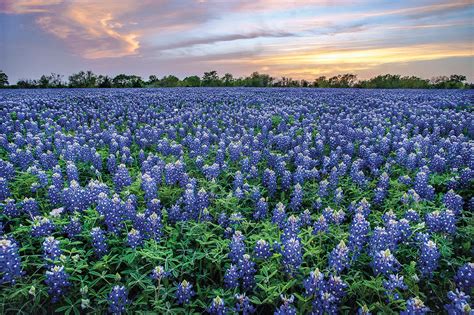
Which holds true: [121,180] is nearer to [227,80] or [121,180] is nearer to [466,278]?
[466,278]

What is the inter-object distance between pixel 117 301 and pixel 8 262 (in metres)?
0.98

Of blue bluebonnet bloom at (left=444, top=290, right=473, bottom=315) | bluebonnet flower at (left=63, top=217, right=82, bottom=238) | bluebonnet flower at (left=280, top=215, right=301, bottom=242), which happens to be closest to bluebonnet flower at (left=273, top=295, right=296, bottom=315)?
bluebonnet flower at (left=280, top=215, right=301, bottom=242)

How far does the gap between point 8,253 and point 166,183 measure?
264 cm

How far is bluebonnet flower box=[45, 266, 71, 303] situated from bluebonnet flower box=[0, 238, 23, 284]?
29cm

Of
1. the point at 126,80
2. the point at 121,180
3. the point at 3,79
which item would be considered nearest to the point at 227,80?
the point at 126,80

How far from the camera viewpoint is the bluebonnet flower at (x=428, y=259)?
3314 mm

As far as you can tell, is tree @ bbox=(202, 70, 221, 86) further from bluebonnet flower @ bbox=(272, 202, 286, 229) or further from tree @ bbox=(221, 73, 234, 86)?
bluebonnet flower @ bbox=(272, 202, 286, 229)

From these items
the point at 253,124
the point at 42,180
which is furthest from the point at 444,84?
the point at 42,180

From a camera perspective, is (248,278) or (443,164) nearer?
(248,278)

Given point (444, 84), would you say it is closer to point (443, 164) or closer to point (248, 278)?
point (443, 164)

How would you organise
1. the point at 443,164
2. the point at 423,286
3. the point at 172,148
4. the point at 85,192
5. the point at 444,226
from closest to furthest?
1. the point at 423,286
2. the point at 444,226
3. the point at 85,192
4. the point at 443,164
5. the point at 172,148

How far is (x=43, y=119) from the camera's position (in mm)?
10875

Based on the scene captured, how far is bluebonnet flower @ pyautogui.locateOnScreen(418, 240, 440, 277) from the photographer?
331cm

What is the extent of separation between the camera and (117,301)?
2.95 m
